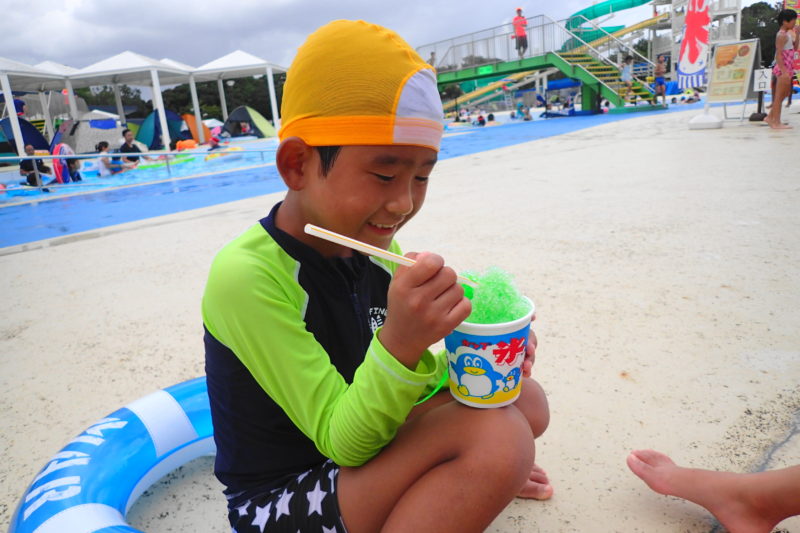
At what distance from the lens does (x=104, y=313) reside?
3.01 m

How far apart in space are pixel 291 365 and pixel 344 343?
0.81 ft

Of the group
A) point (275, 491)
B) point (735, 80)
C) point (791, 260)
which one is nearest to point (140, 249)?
point (275, 491)

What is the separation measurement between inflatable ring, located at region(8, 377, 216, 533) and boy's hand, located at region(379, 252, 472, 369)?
0.79 meters

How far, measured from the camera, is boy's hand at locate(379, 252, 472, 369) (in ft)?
2.94

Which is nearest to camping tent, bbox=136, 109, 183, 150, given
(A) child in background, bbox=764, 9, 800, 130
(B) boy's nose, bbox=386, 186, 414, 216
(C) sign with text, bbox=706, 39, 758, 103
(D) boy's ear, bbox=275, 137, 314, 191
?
(C) sign with text, bbox=706, 39, 758, 103

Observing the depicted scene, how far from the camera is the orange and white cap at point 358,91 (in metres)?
1.05

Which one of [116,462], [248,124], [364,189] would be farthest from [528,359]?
[248,124]

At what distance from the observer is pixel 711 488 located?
4.26 ft

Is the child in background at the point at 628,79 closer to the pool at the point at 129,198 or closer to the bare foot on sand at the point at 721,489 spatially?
the pool at the point at 129,198

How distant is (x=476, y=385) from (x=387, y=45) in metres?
0.71

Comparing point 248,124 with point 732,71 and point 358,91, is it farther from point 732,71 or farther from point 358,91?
point 358,91

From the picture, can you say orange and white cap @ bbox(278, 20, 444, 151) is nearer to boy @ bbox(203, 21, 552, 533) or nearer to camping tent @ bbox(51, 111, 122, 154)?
boy @ bbox(203, 21, 552, 533)

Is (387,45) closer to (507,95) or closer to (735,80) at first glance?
(735,80)

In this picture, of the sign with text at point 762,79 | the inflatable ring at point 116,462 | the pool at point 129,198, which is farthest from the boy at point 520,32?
the inflatable ring at point 116,462
